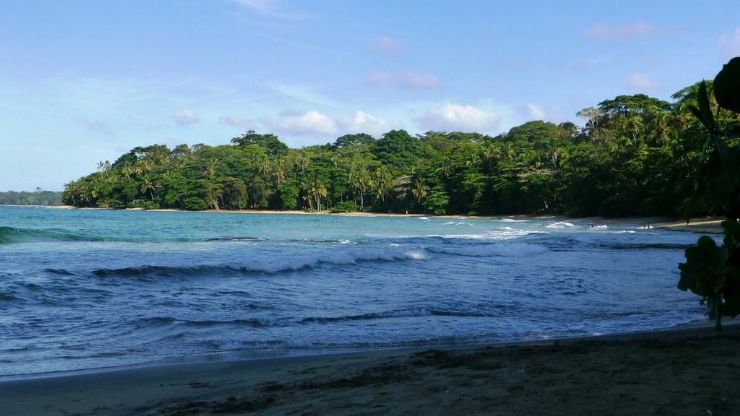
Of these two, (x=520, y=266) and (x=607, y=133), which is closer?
(x=520, y=266)

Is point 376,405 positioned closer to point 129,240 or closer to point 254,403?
point 254,403

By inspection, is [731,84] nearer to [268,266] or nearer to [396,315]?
[396,315]

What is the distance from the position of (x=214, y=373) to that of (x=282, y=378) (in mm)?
858

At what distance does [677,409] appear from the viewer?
134 inches

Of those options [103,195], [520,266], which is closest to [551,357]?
[520,266]

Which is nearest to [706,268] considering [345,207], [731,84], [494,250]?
[731,84]

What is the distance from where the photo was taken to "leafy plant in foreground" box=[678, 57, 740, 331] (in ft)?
9.14

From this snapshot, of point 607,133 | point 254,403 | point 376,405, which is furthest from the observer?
point 607,133

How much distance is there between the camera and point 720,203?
295 centimetres

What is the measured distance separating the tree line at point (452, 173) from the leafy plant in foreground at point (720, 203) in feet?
134

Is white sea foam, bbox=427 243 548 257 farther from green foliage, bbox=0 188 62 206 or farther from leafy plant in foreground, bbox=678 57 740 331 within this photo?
green foliage, bbox=0 188 62 206

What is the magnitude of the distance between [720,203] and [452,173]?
277 feet

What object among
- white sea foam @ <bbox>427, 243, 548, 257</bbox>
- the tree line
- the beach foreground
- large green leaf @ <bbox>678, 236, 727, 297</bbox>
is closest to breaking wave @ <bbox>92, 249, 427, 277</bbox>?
white sea foam @ <bbox>427, 243, 548, 257</bbox>

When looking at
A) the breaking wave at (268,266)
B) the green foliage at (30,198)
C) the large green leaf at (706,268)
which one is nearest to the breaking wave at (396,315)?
the large green leaf at (706,268)
